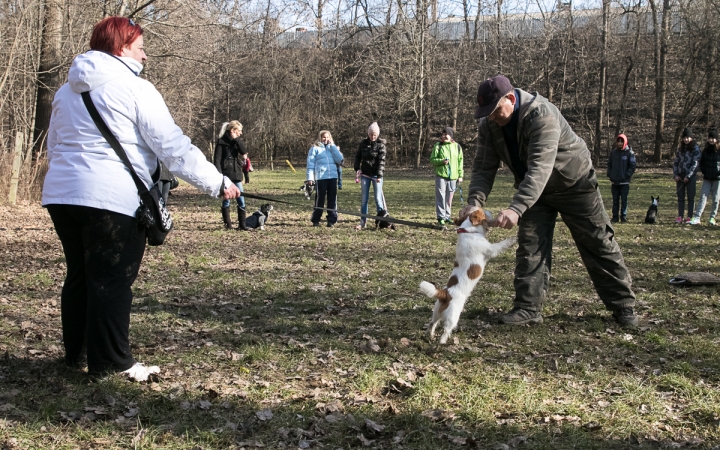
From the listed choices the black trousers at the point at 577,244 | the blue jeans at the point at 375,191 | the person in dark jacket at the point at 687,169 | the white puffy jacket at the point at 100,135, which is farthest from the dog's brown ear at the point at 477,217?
the person in dark jacket at the point at 687,169

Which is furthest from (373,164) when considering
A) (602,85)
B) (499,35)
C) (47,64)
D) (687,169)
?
(499,35)

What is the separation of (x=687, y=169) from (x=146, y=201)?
12.3 metres

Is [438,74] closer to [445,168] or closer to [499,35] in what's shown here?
[499,35]

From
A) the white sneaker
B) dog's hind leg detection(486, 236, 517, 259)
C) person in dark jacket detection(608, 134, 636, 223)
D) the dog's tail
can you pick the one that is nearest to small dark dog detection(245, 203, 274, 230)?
person in dark jacket detection(608, 134, 636, 223)

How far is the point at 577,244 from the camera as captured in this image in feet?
17.5

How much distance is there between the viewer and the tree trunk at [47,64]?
1546 cm

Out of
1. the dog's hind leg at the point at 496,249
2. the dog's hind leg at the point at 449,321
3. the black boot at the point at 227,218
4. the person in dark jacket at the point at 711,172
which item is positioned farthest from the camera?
the person in dark jacket at the point at 711,172

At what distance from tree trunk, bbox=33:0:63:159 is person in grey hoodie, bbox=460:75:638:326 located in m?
13.6

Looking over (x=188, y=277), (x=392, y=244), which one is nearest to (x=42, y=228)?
(x=188, y=277)

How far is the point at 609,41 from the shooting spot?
3594cm

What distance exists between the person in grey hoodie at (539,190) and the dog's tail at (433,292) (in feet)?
2.20

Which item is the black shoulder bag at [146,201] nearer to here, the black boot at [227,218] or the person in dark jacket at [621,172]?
the black boot at [227,218]

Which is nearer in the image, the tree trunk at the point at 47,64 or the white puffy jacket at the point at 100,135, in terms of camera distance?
the white puffy jacket at the point at 100,135

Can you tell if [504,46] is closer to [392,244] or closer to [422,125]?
[422,125]
